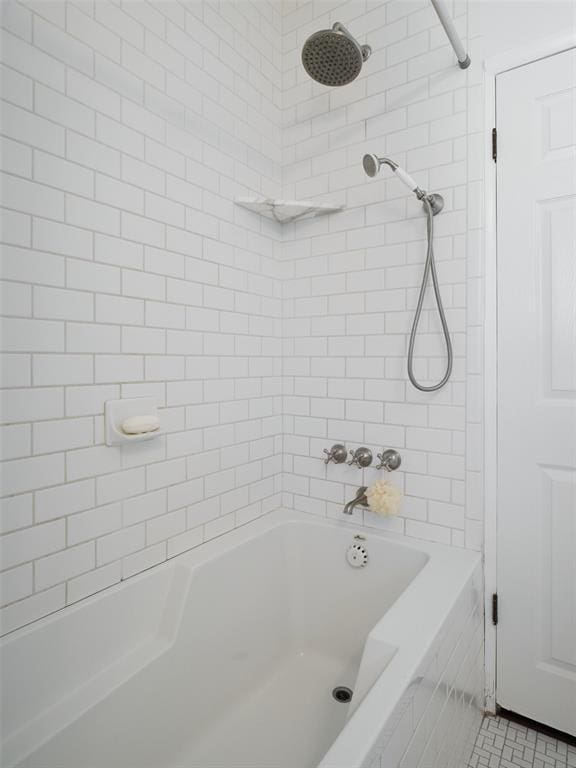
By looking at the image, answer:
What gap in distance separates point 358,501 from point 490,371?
2.32 feet

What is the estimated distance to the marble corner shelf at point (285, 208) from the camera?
70.1 inches

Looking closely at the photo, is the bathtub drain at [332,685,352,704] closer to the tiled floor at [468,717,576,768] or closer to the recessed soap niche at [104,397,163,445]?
the tiled floor at [468,717,576,768]

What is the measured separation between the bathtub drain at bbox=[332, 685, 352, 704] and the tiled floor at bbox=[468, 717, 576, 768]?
1.39ft

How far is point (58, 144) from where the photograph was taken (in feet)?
3.94

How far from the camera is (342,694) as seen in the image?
156 cm

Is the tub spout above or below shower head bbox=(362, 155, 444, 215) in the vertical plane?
below

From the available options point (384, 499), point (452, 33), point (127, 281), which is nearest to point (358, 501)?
point (384, 499)

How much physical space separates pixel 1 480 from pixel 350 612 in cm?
136

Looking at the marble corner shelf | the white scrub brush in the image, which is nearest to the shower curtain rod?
the marble corner shelf

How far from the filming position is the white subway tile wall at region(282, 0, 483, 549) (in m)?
1.62

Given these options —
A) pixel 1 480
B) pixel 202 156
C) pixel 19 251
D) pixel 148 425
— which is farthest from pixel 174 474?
pixel 202 156

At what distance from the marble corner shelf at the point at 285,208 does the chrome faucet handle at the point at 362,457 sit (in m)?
1.04

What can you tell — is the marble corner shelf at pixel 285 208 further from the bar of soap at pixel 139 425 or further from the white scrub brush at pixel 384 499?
the white scrub brush at pixel 384 499

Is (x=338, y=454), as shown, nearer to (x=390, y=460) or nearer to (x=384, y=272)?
(x=390, y=460)
